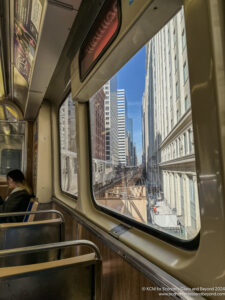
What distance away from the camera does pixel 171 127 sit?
108 cm

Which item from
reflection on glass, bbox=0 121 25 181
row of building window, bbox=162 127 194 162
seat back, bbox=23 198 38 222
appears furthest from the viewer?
reflection on glass, bbox=0 121 25 181

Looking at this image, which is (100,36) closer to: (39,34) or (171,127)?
(39,34)

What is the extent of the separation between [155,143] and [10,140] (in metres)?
4.31

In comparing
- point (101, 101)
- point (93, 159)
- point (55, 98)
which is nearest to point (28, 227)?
point (93, 159)

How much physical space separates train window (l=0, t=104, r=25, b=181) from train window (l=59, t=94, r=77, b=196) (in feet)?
5.22

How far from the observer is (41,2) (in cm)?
139

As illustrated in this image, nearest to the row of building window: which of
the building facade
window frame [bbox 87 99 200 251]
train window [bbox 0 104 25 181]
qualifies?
window frame [bbox 87 99 200 251]

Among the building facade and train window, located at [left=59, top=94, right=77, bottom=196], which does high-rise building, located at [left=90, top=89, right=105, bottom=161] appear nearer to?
the building facade

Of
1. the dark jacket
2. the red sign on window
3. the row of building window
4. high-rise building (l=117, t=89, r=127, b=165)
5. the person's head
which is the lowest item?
the dark jacket

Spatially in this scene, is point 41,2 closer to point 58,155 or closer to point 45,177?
point 58,155

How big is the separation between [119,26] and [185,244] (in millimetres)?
1120

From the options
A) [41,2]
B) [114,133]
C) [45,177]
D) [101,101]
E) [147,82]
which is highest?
[41,2]

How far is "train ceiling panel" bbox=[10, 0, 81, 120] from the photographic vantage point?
1416 millimetres

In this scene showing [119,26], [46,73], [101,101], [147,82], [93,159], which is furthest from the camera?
[46,73]
